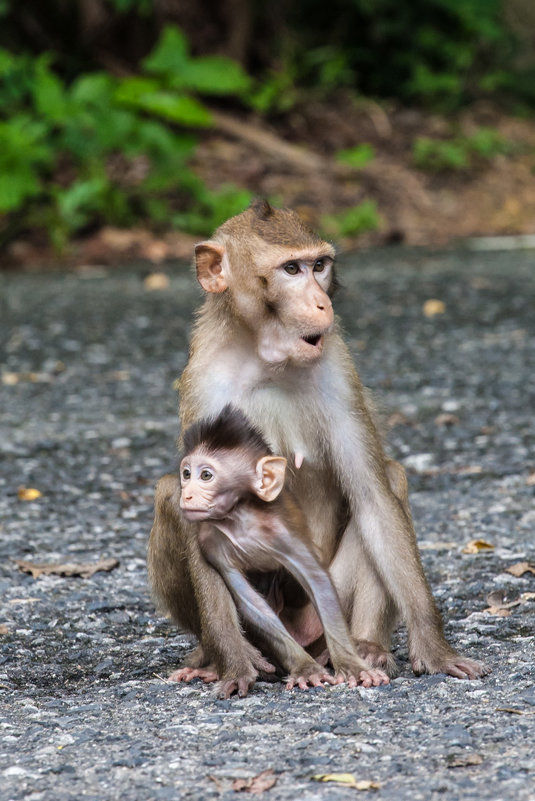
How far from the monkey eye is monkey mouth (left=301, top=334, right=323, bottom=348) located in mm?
205

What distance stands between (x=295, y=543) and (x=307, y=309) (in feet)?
2.17

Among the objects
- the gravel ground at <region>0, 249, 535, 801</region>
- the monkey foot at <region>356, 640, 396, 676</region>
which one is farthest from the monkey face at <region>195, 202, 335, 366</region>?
the gravel ground at <region>0, 249, 535, 801</region>

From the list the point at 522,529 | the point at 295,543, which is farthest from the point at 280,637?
the point at 522,529

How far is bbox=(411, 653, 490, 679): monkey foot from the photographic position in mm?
3547

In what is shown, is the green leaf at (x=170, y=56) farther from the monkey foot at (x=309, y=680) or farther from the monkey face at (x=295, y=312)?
the monkey foot at (x=309, y=680)

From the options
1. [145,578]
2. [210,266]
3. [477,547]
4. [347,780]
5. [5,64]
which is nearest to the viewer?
[347,780]

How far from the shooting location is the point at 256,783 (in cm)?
288

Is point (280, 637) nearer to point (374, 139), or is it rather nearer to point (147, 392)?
point (147, 392)

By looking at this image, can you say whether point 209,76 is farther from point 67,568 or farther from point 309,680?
point 309,680

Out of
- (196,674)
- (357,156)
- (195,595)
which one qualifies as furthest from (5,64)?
(196,674)

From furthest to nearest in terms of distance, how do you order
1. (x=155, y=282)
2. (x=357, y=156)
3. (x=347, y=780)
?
(x=357, y=156), (x=155, y=282), (x=347, y=780)

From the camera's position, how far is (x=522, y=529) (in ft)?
16.8

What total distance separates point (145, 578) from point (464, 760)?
208cm

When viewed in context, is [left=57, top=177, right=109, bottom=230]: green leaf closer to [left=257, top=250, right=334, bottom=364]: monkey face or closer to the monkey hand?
[left=257, top=250, right=334, bottom=364]: monkey face
